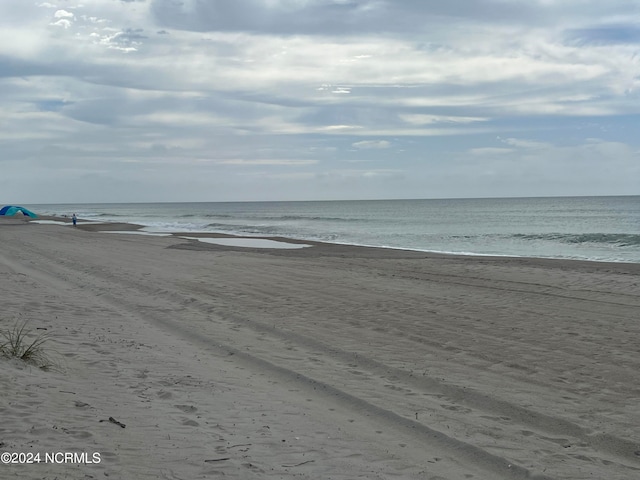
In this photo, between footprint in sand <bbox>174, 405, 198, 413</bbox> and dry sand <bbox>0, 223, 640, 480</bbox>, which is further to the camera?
footprint in sand <bbox>174, 405, 198, 413</bbox>

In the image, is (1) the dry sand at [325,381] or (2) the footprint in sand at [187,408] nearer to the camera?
(1) the dry sand at [325,381]

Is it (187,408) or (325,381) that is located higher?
(187,408)

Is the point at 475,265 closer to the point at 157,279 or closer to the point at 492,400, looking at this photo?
the point at 157,279

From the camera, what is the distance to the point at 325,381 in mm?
6777

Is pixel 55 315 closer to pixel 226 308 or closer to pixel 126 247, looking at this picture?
pixel 226 308

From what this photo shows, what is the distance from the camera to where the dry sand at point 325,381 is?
4.42 meters

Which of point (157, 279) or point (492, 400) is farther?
point (157, 279)

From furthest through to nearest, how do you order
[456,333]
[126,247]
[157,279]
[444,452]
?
[126,247] → [157,279] → [456,333] → [444,452]

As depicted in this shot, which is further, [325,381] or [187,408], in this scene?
[325,381]

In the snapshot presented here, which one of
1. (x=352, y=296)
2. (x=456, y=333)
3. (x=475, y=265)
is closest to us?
(x=456, y=333)

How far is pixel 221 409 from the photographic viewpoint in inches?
215

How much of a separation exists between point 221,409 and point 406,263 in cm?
1580

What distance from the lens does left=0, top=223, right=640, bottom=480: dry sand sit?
174 inches

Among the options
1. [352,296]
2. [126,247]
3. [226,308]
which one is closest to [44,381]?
[226,308]
